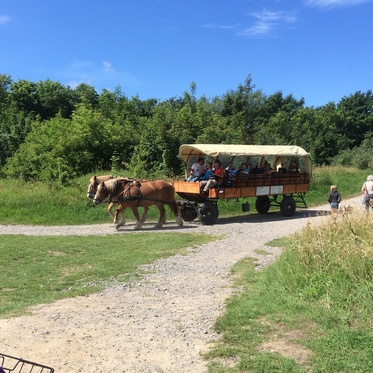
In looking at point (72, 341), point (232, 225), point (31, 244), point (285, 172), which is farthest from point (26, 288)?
point (285, 172)

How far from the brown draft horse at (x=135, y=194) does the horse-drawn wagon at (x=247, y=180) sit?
1.02 meters

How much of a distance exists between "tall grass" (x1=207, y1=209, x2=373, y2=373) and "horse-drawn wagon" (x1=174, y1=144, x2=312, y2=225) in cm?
805

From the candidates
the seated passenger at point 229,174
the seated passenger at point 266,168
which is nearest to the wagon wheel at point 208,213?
the seated passenger at point 229,174

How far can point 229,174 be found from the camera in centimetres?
1666

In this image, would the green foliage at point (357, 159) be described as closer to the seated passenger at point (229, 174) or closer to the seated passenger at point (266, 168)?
the seated passenger at point (266, 168)

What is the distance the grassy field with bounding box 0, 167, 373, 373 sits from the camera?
4539mm

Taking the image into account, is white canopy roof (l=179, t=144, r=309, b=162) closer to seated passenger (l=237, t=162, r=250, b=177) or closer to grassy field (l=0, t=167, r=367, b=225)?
seated passenger (l=237, t=162, r=250, b=177)

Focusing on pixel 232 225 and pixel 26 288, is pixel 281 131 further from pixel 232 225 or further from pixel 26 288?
pixel 26 288

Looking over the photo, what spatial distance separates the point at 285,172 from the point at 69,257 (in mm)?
10790

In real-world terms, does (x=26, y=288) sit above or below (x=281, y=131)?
below

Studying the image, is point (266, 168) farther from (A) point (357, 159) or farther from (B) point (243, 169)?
(A) point (357, 159)

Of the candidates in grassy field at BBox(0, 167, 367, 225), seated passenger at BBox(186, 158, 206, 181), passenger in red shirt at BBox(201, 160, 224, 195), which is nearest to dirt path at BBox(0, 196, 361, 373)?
passenger in red shirt at BBox(201, 160, 224, 195)

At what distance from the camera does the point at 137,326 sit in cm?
574

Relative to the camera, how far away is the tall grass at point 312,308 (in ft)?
14.4
